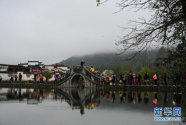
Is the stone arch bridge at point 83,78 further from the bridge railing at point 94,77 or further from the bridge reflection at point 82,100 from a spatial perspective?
the bridge reflection at point 82,100

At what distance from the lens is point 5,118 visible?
8703 mm

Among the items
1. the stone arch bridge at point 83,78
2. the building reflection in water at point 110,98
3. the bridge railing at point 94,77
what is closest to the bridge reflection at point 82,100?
the building reflection in water at point 110,98

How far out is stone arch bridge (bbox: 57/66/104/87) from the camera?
1231 inches

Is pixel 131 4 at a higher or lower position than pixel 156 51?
higher

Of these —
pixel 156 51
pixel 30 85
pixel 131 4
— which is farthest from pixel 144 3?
pixel 30 85

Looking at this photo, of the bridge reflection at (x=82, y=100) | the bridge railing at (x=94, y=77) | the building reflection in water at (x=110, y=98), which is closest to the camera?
the building reflection in water at (x=110, y=98)

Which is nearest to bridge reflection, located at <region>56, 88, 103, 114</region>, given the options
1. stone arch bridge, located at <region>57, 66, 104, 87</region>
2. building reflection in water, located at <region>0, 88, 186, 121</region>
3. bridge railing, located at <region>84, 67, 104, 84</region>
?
building reflection in water, located at <region>0, 88, 186, 121</region>

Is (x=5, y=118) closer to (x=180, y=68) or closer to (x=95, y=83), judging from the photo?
(x=180, y=68)

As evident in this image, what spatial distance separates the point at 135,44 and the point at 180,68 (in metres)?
2.03

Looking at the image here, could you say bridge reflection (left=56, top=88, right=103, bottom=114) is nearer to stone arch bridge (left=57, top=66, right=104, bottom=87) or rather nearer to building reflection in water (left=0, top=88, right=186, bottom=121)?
building reflection in water (left=0, top=88, right=186, bottom=121)

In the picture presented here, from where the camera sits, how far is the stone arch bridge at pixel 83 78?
103 feet

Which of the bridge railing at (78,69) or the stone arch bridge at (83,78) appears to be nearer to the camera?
the stone arch bridge at (83,78)

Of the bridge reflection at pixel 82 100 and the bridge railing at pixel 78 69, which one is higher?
the bridge railing at pixel 78 69

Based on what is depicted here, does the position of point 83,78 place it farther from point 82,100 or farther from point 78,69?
point 82,100
